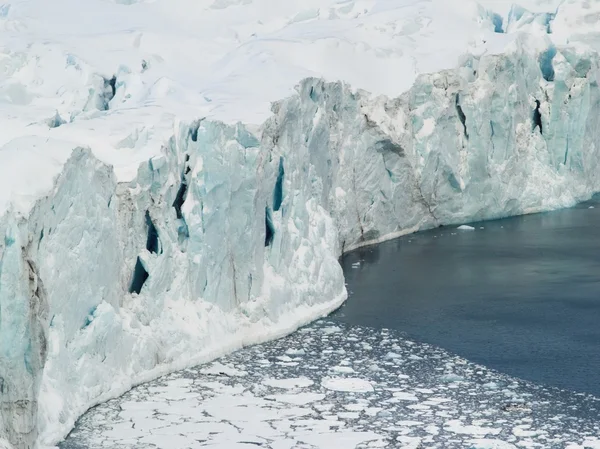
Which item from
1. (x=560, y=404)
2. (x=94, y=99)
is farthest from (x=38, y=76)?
(x=560, y=404)

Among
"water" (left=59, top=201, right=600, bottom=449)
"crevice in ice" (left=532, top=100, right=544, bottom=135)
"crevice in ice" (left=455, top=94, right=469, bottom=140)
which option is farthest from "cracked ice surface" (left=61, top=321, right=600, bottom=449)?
"crevice in ice" (left=532, top=100, right=544, bottom=135)

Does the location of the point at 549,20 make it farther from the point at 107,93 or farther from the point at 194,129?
the point at 194,129

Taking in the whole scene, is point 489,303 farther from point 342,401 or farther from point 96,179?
point 96,179

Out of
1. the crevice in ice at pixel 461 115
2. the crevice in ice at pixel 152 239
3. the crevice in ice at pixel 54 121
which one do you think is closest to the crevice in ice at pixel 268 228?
the crevice in ice at pixel 152 239

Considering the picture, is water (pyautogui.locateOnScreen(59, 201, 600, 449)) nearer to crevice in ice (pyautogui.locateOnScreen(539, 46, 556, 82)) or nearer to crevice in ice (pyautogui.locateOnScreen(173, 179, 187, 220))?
crevice in ice (pyautogui.locateOnScreen(173, 179, 187, 220))

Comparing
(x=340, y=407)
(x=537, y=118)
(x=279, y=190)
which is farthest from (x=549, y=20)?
(x=340, y=407)

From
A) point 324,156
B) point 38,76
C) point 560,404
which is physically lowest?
point 560,404
